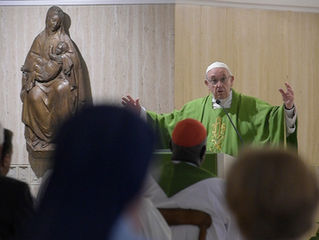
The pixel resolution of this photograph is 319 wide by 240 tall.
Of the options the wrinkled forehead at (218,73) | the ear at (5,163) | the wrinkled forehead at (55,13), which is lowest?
the wrinkled forehead at (218,73)

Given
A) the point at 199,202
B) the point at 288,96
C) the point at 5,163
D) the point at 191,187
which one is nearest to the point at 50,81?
the point at 288,96

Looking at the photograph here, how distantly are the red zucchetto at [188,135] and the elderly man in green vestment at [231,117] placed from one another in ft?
7.73

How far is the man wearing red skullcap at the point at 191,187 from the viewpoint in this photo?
12.8 ft

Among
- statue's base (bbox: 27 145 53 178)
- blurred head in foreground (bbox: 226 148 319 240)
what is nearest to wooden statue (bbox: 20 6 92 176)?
statue's base (bbox: 27 145 53 178)

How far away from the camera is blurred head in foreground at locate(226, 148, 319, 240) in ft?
5.33

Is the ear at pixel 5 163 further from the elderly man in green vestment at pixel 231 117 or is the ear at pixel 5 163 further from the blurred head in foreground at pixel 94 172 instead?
the elderly man in green vestment at pixel 231 117

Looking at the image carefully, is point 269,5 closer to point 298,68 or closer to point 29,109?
point 298,68

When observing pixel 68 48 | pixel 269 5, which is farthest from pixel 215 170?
pixel 269 5

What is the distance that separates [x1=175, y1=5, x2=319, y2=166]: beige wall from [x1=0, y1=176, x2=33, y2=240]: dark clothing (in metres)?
6.09

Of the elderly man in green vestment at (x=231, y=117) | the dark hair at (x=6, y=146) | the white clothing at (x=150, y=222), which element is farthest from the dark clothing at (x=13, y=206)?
the elderly man in green vestment at (x=231, y=117)

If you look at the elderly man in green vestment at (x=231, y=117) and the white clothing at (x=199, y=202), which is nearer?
the white clothing at (x=199, y=202)

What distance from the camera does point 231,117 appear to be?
697cm

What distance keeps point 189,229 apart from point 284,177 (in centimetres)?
233

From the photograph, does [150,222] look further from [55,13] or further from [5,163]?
[55,13]
